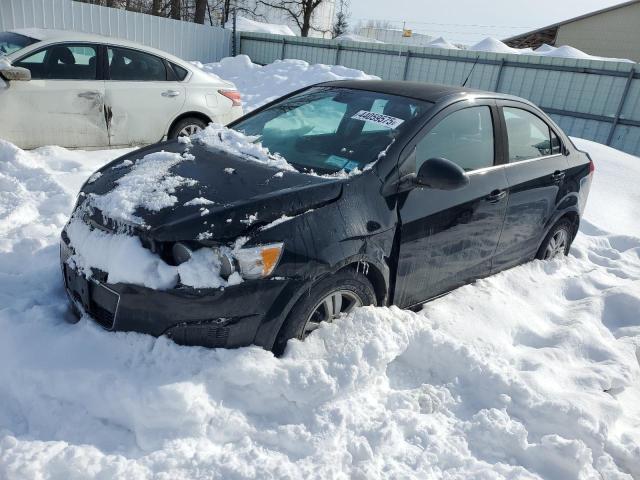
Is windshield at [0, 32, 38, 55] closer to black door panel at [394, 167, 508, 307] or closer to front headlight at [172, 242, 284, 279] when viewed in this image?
front headlight at [172, 242, 284, 279]

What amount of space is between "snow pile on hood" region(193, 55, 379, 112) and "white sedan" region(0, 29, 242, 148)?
6.65 metres

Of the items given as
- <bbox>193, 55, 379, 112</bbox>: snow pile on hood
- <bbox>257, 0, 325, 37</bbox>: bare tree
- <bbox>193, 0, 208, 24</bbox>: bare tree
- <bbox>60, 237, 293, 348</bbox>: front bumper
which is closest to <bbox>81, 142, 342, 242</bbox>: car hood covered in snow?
<bbox>60, 237, 293, 348</bbox>: front bumper

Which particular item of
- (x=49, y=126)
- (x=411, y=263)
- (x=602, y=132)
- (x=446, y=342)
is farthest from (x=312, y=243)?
(x=602, y=132)

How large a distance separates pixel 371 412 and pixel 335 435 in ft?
0.84

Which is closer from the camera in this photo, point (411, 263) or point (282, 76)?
point (411, 263)

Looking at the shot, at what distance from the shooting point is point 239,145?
334 centimetres

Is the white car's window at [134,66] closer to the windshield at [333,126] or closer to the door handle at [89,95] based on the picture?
the door handle at [89,95]

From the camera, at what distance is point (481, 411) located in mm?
2566

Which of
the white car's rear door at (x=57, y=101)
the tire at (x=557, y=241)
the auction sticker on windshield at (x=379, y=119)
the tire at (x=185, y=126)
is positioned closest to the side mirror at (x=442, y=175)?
the auction sticker on windshield at (x=379, y=119)

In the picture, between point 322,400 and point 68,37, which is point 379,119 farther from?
point 68,37

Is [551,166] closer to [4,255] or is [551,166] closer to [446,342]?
[446,342]

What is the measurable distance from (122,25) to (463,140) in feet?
49.1

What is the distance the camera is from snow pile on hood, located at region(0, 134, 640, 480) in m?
2.09

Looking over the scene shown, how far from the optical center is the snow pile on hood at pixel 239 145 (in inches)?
122
